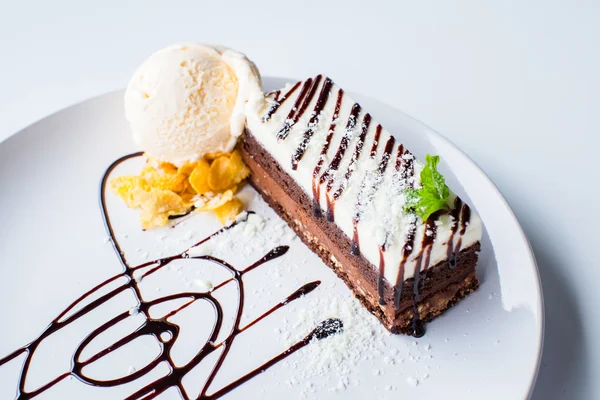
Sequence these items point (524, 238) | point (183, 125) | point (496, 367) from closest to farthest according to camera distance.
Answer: point (496, 367)
point (524, 238)
point (183, 125)

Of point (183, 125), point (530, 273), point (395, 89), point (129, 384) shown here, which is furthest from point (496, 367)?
point (395, 89)

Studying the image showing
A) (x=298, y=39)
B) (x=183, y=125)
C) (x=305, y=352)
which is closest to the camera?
(x=305, y=352)

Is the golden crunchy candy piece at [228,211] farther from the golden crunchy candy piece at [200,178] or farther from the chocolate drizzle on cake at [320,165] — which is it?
the chocolate drizzle on cake at [320,165]

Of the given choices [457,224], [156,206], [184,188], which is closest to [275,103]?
[184,188]

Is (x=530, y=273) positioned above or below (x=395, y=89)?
below

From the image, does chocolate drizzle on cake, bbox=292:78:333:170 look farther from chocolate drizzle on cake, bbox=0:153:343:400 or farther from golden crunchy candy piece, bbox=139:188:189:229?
golden crunchy candy piece, bbox=139:188:189:229

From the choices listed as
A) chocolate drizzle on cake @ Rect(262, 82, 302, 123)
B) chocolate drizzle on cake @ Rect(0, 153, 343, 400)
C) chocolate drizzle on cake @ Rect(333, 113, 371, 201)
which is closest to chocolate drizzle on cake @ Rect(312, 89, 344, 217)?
chocolate drizzle on cake @ Rect(333, 113, 371, 201)

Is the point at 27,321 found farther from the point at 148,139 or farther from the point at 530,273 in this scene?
the point at 530,273
